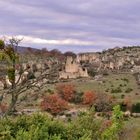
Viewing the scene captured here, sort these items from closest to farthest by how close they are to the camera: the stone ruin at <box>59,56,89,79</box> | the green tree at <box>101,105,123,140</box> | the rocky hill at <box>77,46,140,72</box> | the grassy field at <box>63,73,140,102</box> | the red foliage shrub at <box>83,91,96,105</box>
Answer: the green tree at <box>101,105,123,140</box>
the red foliage shrub at <box>83,91,96,105</box>
the grassy field at <box>63,73,140,102</box>
the stone ruin at <box>59,56,89,79</box>
the rocky hill at <box>77,46,140,72</box>

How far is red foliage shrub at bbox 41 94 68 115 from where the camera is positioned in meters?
64.9

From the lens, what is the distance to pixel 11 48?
1905cm

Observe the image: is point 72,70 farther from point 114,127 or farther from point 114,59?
point 114,127

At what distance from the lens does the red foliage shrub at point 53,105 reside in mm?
64863

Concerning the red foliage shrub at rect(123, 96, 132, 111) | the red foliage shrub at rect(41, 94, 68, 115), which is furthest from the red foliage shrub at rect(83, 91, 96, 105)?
the red foliage shrub at rect(123, 96, 132, 111)

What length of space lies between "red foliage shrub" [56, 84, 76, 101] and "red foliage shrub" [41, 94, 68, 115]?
6041mm

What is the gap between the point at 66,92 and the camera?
264 ft

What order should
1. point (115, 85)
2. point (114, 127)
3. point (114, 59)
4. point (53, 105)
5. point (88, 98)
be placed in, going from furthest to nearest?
point (114, 59) → point (115, 85) → point (88, 98) → point (53, 105) → point (114, 127)

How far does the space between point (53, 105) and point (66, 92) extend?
41.8 feet

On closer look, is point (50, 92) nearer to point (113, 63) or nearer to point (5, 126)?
point (113, 63)

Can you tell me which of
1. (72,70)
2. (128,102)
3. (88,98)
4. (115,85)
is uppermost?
(72,70)

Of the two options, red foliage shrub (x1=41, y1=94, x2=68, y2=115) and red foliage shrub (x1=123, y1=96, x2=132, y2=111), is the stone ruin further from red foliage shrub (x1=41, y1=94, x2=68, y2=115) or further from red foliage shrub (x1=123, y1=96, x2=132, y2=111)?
red foliage shrub (x1=41, y1=94, x2=68, y2=115)

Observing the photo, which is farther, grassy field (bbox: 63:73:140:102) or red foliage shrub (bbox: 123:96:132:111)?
grassy field (bbox: 63:73:140:102)

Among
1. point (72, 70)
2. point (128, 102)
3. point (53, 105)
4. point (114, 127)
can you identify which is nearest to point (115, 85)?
point (72, 70)
